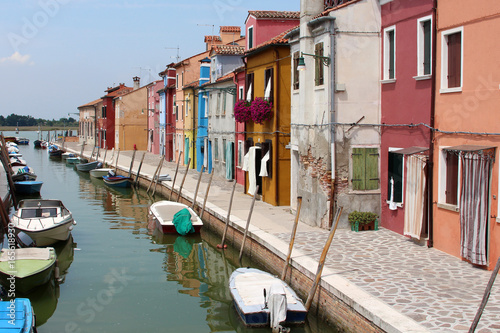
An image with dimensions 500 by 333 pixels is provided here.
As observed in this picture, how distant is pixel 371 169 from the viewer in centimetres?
1694

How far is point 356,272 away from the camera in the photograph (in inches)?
475

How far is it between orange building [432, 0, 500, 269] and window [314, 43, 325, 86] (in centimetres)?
446

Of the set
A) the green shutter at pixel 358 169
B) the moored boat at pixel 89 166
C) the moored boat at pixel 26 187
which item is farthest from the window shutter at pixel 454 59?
the moored boat at pixel 89 166

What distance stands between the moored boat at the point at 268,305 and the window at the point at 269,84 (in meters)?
11.8

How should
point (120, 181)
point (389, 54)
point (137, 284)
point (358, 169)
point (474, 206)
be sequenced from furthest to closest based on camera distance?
1. point (120, 181)
2. point (358, 169)
3. point (389, 54)
4. point (137, 284)
5. point (474, 206)

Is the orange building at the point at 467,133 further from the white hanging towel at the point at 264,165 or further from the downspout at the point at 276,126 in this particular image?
the white hanging towel at the point at 264,165

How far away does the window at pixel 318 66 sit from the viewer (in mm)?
17344

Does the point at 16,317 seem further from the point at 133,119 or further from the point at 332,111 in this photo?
the point at 133,119

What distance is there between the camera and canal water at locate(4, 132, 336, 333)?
12.8m

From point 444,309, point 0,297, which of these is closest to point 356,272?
point 444,309

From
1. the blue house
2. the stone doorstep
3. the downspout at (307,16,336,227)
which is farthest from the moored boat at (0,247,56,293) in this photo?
the blue house

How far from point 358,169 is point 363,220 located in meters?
1.61

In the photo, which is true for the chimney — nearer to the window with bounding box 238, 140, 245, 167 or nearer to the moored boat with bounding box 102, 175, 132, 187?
the moored boat with bounding box 102, 175, 132, 187

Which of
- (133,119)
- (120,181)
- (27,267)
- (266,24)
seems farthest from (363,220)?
(133,119)
